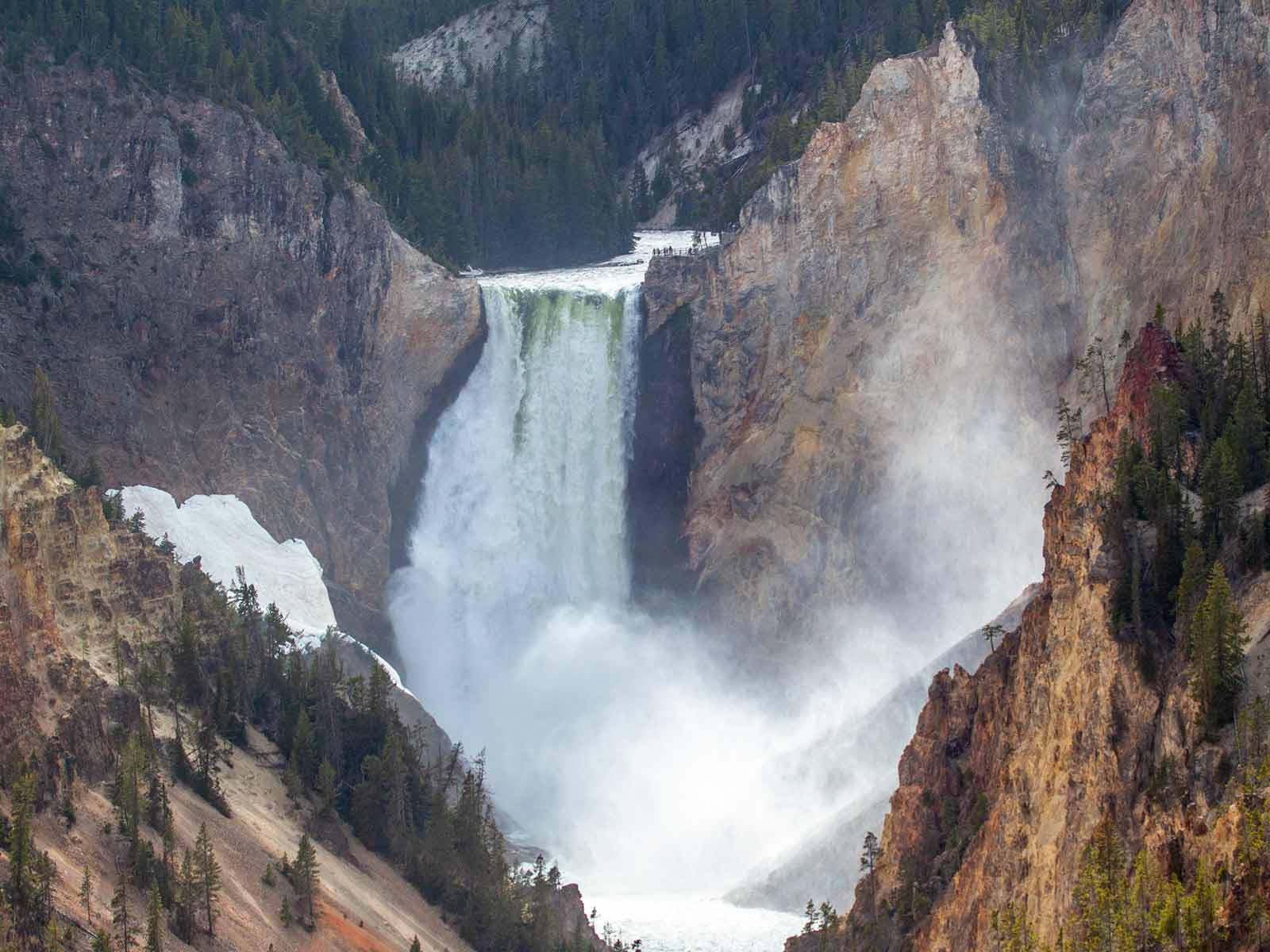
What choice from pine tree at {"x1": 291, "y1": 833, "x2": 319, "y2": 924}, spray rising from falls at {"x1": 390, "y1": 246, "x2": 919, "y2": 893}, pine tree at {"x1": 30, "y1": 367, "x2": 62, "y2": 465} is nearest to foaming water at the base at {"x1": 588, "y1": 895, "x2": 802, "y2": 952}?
spray rising from falls at {"x1": 390, "y1": 246, "x2": 919, "y2": 893}

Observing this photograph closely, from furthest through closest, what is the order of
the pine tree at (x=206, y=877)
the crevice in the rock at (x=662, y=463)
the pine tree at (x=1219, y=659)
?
1. the crevice in the rock at (x=662, y=463)
2. the pine tree at (x=206, y=877)
3. the pine tree at (x=1219, y=659)

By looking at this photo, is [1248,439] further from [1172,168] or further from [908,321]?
[908,321]

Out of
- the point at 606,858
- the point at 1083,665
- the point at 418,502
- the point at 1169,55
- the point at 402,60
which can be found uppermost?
the point at 402,60

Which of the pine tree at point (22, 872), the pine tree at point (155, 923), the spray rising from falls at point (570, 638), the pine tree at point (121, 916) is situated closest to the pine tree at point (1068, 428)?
the spray rising from falls at point (570, 638)

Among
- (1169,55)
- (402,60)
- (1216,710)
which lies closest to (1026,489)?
(1169,55)

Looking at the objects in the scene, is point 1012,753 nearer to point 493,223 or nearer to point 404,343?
point 404,343

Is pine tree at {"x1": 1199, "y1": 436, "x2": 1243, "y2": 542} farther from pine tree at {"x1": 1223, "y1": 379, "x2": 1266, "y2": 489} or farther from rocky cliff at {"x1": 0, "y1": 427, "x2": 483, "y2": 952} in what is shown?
rocky cliff at {"x1": 0, "y1": 427, "x2": 483, "y2": 952}

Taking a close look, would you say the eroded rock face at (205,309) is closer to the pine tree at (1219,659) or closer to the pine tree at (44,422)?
the pine tree at (44,422)
